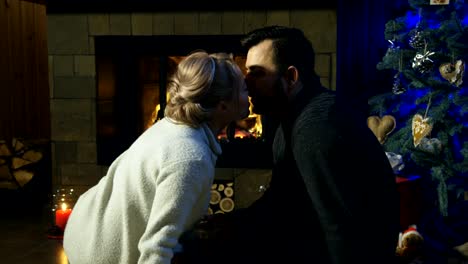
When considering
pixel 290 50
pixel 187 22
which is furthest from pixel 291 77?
pixel 187 22

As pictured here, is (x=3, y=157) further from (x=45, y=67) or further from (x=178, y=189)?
(x=178, y=189)

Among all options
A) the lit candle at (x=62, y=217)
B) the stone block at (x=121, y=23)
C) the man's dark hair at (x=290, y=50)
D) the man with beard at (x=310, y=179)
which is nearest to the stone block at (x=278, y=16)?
the stone block at (x=121, y=23)

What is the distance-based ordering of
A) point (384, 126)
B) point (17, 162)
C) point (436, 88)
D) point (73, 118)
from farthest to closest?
point (17, 162), point (73, 118), point (384, 126), point (436, 88)

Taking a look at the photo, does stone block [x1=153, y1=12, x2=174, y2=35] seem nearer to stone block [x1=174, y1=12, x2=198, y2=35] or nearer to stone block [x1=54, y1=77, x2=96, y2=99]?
stone block [x1=174, y1=12, x2=198, y2=35]

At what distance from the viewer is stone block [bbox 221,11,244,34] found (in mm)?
4242

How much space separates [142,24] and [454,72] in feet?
7.09

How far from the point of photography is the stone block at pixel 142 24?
4.35 metres

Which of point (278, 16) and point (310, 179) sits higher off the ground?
point (278, 16)

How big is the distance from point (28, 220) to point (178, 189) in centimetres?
339

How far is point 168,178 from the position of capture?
1383 millimetres

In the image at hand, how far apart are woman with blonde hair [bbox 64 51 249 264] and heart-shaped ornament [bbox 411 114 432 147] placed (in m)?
2.24

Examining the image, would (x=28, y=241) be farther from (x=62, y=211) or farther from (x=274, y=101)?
(x=274, y=101)

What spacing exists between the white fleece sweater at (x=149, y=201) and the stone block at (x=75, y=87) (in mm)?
2963

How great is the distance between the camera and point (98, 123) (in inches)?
178
